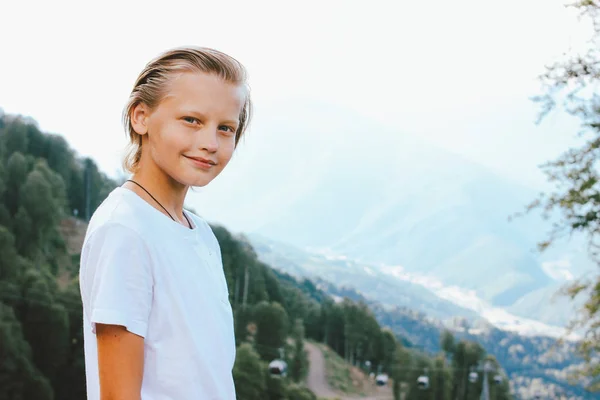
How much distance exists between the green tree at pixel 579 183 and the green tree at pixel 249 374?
1291cm

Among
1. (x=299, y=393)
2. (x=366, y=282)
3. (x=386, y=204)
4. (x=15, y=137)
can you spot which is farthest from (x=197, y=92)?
(x=386, y=204)

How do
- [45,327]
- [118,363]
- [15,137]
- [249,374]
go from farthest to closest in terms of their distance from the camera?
1. [15,137]
2. [249,374]
3. [45,327]
4. [118,363]

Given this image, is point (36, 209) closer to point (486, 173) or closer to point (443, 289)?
point (443, 289)

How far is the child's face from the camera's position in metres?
0.78

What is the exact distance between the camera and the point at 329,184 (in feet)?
Result: 235

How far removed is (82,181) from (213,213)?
3225 centimetres

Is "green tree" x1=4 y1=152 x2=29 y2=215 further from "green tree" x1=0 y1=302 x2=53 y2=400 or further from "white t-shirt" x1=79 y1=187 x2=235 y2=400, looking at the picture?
"white t-shirt" x1=79 y1=187 x2=235 y2=400

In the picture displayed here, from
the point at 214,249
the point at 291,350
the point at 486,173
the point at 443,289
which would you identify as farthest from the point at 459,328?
the point at 486,173

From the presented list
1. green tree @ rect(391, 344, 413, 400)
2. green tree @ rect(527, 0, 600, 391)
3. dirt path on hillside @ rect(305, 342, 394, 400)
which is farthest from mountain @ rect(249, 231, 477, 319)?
green tree @ rect(527, 0, 600, 391)

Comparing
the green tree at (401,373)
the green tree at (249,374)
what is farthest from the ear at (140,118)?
the green tree at (401,373)

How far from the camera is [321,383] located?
20.7 meters

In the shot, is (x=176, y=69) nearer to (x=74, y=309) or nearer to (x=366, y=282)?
(x=74, y=309)

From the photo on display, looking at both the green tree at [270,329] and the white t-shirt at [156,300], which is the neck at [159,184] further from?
the green tree at [270,329]

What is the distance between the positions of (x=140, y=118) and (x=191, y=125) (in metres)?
0.06
